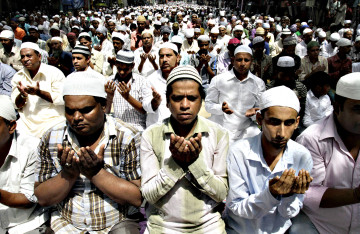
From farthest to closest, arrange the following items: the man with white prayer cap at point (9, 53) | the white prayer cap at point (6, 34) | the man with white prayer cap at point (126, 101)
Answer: the man with white prayer cap at point (9, 53)
the white prayer cap at point (6, 34)
the man with white prayer cap at point (126, 101)

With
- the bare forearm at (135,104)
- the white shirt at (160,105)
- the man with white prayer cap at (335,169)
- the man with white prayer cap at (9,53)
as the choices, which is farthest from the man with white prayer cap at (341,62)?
the man with white prayer cap at (9,53)

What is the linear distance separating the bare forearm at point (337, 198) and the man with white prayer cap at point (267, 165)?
0.20 metres

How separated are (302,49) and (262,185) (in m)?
8.42

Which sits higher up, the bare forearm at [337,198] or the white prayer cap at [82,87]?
the white prayer cap at [82,87]

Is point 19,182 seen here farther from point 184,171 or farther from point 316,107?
point 316,107

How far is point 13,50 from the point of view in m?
7.25

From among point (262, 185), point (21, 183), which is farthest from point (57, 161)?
point (262, 185)

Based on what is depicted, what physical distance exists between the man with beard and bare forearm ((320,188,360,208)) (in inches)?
80.2

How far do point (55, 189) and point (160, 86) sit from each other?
2.26 m

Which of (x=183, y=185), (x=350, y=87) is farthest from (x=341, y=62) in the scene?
(x=183, y=185)

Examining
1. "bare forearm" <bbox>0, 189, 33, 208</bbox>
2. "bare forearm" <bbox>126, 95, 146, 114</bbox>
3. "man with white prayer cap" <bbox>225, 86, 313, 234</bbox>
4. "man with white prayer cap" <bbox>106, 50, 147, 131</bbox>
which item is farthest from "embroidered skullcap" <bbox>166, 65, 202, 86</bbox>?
"man with white prayer cap" <bbox>106, 50, 147, 131</bbox>

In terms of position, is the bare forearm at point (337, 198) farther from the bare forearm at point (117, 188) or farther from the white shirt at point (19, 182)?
the white shirt at point (19, 182)

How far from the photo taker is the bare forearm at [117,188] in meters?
2.09

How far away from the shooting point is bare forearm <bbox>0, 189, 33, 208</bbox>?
2150mm
